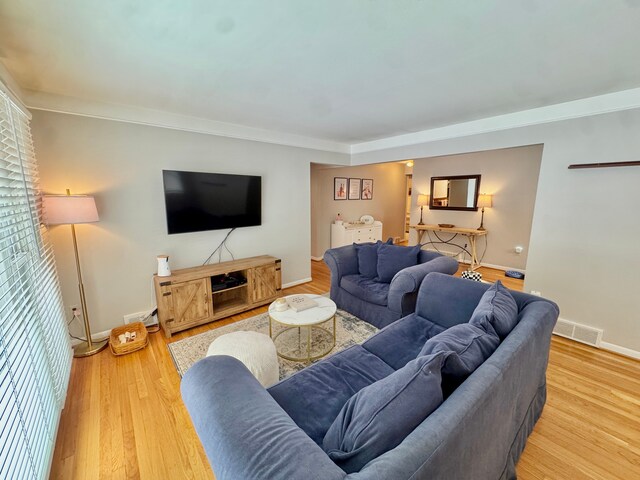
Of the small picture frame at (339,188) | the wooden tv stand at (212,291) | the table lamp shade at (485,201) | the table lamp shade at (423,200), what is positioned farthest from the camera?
the table lamp shade at (423,200)

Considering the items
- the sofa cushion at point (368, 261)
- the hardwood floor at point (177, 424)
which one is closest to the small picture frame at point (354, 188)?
the sofa cushion at point (368, 261)

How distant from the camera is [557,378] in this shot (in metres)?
2.20

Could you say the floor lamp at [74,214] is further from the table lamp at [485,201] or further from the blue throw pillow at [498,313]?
the table lamp at [485,201]

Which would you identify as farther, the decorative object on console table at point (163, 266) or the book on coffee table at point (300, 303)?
the decorative object on console table at point (163, 266)

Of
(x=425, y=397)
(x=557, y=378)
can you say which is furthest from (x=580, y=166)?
(x=425, y=397)

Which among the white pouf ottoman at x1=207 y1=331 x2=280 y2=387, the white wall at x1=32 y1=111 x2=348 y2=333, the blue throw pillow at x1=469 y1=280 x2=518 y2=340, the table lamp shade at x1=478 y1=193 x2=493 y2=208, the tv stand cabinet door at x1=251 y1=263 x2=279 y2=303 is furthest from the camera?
the table lamp shade at x1=478 y1=193 x2=493 y2=208

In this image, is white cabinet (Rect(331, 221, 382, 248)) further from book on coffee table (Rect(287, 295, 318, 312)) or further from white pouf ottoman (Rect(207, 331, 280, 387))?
white pouf ottoman (Rect(207, 331, 280, 387))

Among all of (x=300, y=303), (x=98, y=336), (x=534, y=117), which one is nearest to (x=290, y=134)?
(x=300, y=303)

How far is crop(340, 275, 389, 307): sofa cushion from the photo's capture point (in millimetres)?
2820

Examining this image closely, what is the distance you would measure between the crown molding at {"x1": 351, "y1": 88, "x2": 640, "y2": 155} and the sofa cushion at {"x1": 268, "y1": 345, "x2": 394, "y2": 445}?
297cm

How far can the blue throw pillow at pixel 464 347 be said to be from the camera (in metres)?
1.05

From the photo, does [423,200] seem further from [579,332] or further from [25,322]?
[25,322]

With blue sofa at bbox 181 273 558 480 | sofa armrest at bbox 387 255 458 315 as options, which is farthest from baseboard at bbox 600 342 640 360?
sofa armrest at bbox 387 255 458 315

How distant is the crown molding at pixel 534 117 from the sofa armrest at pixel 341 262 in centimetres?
194
